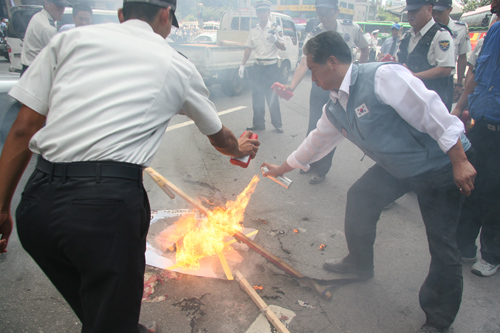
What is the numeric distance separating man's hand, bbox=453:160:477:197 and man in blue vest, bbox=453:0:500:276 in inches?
39.9

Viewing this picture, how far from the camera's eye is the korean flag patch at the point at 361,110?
7.22 feet

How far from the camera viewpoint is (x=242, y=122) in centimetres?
747

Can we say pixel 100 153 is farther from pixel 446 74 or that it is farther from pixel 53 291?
pixel 446 74

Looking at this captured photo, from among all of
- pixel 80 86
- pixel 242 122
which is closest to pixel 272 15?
pixel 242 122

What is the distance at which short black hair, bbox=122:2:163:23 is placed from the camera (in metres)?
1.54

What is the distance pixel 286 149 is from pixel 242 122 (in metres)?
1.84

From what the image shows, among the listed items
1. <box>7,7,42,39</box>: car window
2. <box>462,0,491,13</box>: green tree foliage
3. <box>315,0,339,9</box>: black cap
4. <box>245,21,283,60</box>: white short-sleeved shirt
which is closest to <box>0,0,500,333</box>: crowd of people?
<box>315,0,339,9</box>: black cap

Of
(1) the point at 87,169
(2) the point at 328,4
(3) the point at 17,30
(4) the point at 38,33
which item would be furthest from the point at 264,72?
(3) the point at 17,30

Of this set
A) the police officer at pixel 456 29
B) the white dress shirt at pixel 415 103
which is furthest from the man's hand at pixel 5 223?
the police officer at pixel 456 29

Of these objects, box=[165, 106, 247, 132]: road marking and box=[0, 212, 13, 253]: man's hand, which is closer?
box=[0, 212, 13, 253]: man's hand

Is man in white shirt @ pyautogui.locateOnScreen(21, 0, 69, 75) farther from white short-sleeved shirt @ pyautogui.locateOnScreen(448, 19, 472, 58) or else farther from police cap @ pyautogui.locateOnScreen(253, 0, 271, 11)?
white short-sleeved shirt @ pyautogui.locateOnScreen(448, 19, 472, 58)

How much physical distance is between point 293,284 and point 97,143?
6.58 ft

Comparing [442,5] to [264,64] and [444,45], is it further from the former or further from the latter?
[264,64]

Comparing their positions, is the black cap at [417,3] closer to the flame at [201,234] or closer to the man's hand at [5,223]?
the flame at [201,234]
